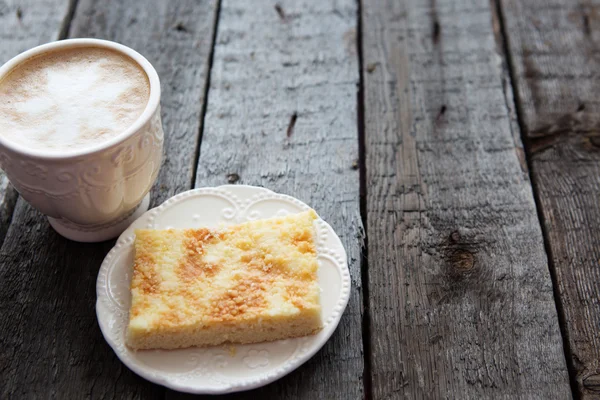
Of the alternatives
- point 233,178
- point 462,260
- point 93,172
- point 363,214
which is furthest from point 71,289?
point 462,260

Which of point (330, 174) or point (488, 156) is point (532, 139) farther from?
point (330, 174)

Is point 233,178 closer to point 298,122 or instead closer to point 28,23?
point 298,122

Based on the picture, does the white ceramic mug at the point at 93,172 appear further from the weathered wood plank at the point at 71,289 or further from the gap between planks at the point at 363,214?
the gap between planks at the point at 363,214

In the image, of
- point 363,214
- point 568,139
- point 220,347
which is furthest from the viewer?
point 568,139

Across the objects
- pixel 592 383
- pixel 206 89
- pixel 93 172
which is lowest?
pixel 592 383

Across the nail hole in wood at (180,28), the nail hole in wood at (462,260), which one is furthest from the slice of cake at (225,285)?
the nail hole in wood at (180,28)

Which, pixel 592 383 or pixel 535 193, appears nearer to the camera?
pixel 592 383
